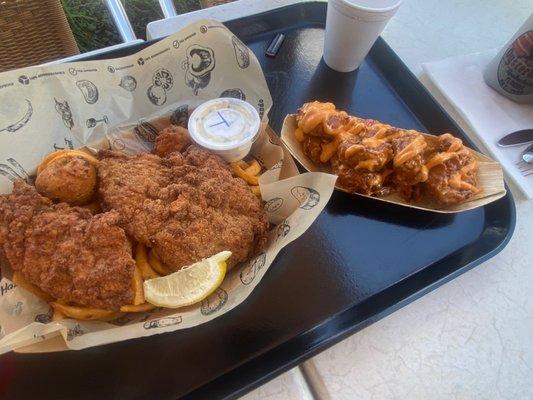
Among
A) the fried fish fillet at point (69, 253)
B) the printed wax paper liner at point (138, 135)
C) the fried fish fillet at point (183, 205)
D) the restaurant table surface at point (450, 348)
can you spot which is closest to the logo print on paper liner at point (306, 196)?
the printed wax paper liner at point (138, 135)

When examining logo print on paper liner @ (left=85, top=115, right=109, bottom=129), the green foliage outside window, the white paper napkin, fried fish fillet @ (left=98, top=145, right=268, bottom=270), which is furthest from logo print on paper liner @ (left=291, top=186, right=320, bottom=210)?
the green foliage outside window

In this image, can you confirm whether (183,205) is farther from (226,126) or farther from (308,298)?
(308,298)

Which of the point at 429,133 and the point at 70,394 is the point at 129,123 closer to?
the point at 70,394

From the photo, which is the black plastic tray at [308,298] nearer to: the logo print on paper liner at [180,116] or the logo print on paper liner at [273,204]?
the logo print on paper liner at [273,204]

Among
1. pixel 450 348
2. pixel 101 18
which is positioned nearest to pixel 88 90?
pixel 450 348

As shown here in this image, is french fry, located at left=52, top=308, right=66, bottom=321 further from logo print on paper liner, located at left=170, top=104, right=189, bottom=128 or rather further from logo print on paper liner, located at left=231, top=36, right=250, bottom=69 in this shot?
logo print on paper liner, located at left=231, top=36, right=250, bottom=69

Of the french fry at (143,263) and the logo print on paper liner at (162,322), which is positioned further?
the french fry at (143,263)

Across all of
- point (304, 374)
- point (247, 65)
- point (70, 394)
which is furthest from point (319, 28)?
point (70, 394)
